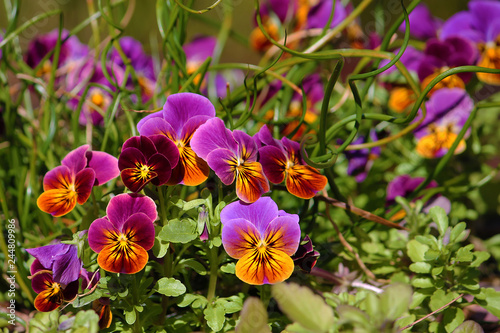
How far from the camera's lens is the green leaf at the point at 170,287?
602 millimetres

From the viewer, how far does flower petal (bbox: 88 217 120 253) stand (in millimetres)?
585

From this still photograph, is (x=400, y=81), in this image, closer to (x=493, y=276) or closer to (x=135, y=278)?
(x=493, y=276)

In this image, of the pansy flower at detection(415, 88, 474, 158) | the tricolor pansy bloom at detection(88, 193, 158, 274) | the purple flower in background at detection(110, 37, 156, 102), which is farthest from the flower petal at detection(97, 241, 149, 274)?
the purple flower in background at detection(110, 37, 156, 102)

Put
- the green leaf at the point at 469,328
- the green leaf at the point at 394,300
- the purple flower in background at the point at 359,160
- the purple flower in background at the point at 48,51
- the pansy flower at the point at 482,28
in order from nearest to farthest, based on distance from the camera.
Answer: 1. the green leaf at the point at 394,300
2. the green leaf at the point at 469,328
3. the purple flower in background at the point at 359,160
4. the pansy flower at the point at 482,28
5. the purple flower in background at the point at 48,51

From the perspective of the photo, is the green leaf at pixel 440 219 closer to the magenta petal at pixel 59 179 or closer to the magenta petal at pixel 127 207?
the magenta petal at pixel 127 207

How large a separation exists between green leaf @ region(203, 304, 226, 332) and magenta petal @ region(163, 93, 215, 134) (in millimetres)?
262

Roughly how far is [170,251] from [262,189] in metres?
0.17

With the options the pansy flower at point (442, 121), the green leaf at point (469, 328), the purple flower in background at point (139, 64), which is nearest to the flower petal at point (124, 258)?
the green leaf at point (469, 328)

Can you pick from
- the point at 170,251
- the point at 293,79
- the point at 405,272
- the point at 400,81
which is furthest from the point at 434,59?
the point at 170,251

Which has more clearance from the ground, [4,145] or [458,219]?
[4,145]

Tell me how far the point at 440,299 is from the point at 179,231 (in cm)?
41

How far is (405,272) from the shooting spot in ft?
2.85

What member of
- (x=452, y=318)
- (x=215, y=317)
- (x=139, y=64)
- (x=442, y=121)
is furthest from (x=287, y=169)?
(x=139, y=64)

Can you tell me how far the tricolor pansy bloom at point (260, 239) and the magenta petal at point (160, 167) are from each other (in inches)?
3.6
